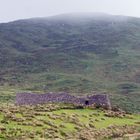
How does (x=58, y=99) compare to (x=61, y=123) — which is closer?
(x=61, y=123)

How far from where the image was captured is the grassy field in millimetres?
26547

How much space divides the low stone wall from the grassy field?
7.63 ft

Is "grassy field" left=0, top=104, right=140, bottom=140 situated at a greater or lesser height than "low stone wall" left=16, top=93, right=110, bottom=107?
lesser

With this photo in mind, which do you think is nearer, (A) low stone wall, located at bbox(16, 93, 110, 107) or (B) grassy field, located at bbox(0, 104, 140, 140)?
(B) grassy field, located at bbox(0, 104, 140, 140)

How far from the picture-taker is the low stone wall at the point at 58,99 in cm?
4019

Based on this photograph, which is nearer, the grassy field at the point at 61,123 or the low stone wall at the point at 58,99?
the grassy field at the point at 61,123

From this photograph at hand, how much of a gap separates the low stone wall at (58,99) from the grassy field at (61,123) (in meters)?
2.32

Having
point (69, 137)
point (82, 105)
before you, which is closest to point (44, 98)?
point (82, 105)

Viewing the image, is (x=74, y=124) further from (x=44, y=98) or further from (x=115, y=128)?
(x=44, y=98)

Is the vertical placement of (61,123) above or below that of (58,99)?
below

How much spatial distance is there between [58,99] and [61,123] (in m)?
10.2

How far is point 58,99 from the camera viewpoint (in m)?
40.4

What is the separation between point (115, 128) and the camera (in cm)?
3316

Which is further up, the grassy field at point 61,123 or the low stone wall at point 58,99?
the low stone wall at point 58,99
